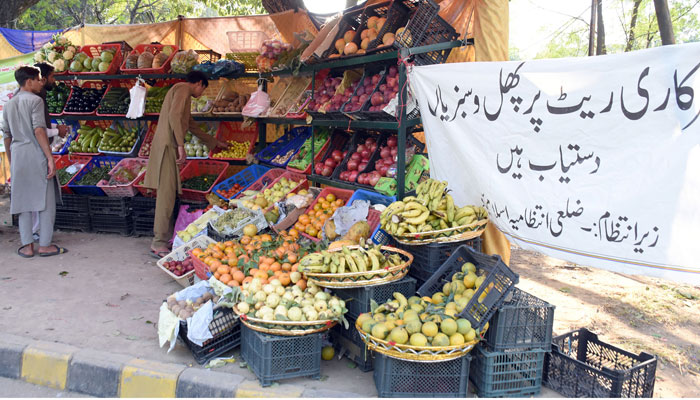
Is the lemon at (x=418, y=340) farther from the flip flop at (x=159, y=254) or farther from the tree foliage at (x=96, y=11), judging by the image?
the tree foliage at (x=96, y=11)

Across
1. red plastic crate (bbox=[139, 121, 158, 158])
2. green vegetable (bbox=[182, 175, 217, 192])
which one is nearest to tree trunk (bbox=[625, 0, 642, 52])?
green vegetable (bbox=[182, 175, 217, 192])

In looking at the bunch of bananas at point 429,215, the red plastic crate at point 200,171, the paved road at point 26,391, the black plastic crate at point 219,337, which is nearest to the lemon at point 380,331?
the bunch of bananas at point 429,215

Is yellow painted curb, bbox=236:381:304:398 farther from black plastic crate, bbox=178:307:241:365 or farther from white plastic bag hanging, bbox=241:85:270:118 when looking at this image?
white plastic bag hanging, bbox=241:85:270:118

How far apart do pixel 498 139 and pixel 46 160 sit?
5.83m

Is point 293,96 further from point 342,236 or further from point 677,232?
point 677,232

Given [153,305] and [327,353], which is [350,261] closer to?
[327,353]

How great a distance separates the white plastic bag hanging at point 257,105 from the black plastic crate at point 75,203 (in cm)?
305

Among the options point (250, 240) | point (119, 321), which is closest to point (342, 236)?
point (250, 240)

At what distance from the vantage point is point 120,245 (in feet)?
24.5

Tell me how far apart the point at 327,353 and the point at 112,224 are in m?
5.64

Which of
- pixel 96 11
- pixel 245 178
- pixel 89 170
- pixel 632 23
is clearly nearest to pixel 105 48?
pixel 89 170

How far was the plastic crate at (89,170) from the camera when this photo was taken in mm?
8164

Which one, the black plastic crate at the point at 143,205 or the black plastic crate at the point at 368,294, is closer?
the black plastic crate at the point at 368,294

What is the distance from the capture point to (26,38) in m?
11.2
